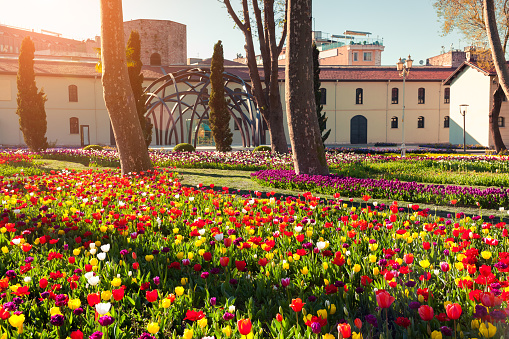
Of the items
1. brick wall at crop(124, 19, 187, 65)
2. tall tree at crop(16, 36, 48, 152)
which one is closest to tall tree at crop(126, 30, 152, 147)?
tall tree at crop(16, 36, 48, 152)

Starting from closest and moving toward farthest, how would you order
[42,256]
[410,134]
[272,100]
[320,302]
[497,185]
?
1. [320,302]
2. [42,256]
3. [497,185]
4. [272,100]
5. [410,134]

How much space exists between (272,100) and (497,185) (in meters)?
9.89

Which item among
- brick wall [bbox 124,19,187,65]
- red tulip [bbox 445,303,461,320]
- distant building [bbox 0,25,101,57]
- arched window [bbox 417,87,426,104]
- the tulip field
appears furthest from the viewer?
distant building [bbox 0,25,101,57]

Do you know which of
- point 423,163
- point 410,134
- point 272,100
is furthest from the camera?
point 410,134

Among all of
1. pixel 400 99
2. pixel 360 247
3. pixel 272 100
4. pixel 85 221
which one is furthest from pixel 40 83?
pixel 360 247

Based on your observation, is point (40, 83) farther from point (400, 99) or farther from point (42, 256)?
point (42, 256)

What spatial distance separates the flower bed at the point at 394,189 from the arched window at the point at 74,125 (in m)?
32.5

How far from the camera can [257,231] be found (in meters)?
5.24

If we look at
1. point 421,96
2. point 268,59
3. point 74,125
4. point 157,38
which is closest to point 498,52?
point 268,59

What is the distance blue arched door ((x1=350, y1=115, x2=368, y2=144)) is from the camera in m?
44.1

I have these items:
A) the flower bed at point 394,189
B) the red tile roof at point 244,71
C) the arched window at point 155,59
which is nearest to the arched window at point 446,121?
the red tile roof at point 244,71

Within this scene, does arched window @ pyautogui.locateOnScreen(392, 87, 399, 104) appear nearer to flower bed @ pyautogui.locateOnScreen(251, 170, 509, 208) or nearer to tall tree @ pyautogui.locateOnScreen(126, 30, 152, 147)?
tall tree @ pyautogui.locateOnScreen(126, 30, 152, 147)

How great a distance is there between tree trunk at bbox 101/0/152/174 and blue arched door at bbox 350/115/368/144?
3484 cm

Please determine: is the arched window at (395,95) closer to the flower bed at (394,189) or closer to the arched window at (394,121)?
the arched window at (394,121)
